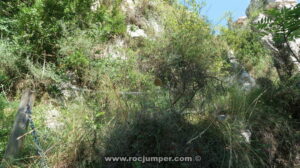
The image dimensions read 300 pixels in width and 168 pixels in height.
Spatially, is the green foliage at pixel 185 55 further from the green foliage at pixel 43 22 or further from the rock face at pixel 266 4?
the rock face at pixel 266 4

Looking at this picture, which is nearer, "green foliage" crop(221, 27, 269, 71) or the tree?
the tree

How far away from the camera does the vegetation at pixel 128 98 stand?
2037 mm

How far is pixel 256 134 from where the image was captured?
232 cm

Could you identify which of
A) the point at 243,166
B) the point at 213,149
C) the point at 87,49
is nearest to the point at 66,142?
the point at 213,149

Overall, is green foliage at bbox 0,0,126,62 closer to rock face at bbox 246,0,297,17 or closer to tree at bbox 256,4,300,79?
tree at bbox 256,4,300,79

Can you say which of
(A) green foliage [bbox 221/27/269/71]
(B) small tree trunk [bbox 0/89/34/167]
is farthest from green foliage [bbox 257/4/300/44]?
(A) green foliage [bbox 221/27/269/71]

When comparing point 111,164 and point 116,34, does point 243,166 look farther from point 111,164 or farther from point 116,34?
point 116,34

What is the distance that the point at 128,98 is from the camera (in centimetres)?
296

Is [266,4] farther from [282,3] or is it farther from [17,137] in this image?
[17,137]

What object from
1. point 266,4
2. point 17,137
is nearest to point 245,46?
point 266,4

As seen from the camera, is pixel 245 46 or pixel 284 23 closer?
pixel 284 23

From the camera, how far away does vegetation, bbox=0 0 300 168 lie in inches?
80.2

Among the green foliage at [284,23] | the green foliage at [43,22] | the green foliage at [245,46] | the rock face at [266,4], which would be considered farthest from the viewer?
the rock face at [266,4]

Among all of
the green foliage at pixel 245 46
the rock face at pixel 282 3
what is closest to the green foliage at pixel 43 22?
the green foliage at pixel 245 46
